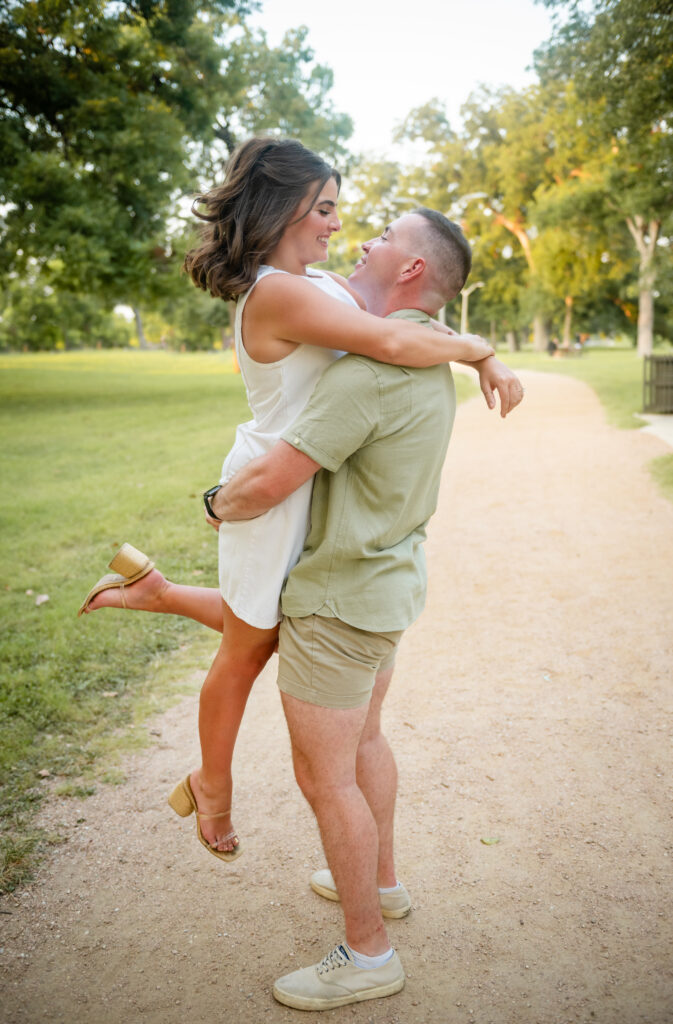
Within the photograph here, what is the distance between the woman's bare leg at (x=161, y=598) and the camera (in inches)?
110

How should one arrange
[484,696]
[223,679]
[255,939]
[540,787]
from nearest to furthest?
[223,679] < [255,939] < [540,787] < [484,696]

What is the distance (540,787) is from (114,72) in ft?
67.3

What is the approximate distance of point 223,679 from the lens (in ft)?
8.21

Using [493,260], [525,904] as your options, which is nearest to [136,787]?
[525,904]

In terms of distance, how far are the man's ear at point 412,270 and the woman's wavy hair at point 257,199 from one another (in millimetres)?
307

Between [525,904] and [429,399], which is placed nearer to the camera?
[429,399]

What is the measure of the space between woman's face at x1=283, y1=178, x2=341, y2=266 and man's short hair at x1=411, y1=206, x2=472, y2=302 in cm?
24

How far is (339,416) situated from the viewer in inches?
A: 81.5

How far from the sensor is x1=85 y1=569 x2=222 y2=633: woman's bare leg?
2.79m

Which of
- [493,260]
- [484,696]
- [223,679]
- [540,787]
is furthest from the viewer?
[493,260]

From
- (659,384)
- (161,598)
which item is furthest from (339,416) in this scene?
(659,384)

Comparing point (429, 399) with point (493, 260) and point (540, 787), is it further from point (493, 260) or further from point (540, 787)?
point (493, 260)

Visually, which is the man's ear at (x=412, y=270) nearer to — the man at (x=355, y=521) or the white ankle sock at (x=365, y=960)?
the man at (x=355, y=521)

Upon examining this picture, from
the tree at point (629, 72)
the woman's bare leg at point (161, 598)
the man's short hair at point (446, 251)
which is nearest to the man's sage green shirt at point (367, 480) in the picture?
the man's short hair at point (446, 251)
